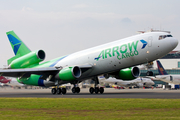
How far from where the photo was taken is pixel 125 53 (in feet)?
105

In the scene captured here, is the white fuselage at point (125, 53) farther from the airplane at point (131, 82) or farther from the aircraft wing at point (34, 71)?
the airplane at point (131, 82)

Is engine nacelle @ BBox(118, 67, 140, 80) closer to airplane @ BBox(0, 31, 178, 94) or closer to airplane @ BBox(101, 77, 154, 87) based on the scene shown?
airplane @ BBox(0, 31, 178, 94)

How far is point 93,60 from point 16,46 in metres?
14.4

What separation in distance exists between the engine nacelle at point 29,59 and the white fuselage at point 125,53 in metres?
6.63

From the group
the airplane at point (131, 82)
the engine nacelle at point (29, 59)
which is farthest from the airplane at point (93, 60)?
the airplane at point (131, 82)

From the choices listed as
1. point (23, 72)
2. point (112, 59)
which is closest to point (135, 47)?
point (112, 59)

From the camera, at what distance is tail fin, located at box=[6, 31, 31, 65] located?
4291 cm

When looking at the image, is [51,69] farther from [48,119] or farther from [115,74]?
[48,119]

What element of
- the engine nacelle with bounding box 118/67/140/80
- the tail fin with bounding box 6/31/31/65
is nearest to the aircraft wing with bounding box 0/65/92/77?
the engine nacelle with bounding box 118/67/140/80

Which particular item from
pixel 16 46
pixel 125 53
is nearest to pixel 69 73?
pixel 125 53

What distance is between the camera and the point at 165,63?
135 metres

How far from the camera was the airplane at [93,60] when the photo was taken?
102ft

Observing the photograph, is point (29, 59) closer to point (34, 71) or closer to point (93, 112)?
point (34, 71)

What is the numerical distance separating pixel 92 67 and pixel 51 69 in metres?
5.23
